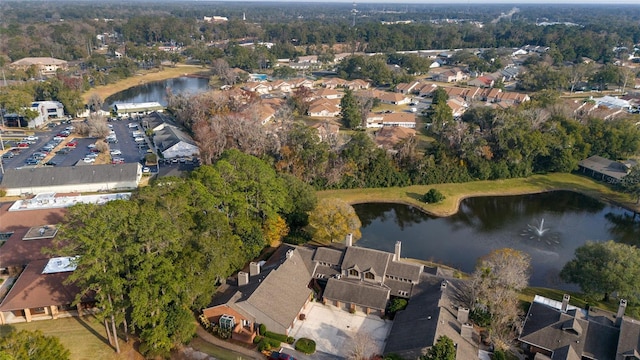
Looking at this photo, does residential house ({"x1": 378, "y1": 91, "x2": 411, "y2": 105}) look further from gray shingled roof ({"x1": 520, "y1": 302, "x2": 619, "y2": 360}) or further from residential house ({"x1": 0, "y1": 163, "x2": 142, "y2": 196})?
gray shingled roof ({"x1": 520, "y1": 302, "x2": 619, "y2": 360})

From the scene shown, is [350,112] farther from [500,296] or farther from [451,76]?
[451,76]

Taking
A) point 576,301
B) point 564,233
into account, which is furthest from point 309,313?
point 564,233

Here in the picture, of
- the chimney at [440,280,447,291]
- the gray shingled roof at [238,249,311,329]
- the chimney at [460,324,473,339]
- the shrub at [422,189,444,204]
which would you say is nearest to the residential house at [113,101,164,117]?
the shrub at [422,189,444,204]

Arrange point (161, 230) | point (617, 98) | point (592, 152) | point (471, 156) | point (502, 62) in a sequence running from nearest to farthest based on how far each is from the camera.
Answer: point (161, 230), point (471, 156), point (592, 152), point (617, 98), point (502, 62)

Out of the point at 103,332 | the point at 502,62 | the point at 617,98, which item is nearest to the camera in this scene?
the point at 103,332

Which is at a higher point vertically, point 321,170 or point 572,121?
point 572,121

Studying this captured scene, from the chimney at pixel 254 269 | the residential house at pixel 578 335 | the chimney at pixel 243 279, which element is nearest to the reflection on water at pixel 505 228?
the residential house at pixel 578 335

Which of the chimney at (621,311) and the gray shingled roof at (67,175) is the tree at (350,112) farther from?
the chimney at (621,311)

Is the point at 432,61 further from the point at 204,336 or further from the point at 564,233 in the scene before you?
the point at 204,336
